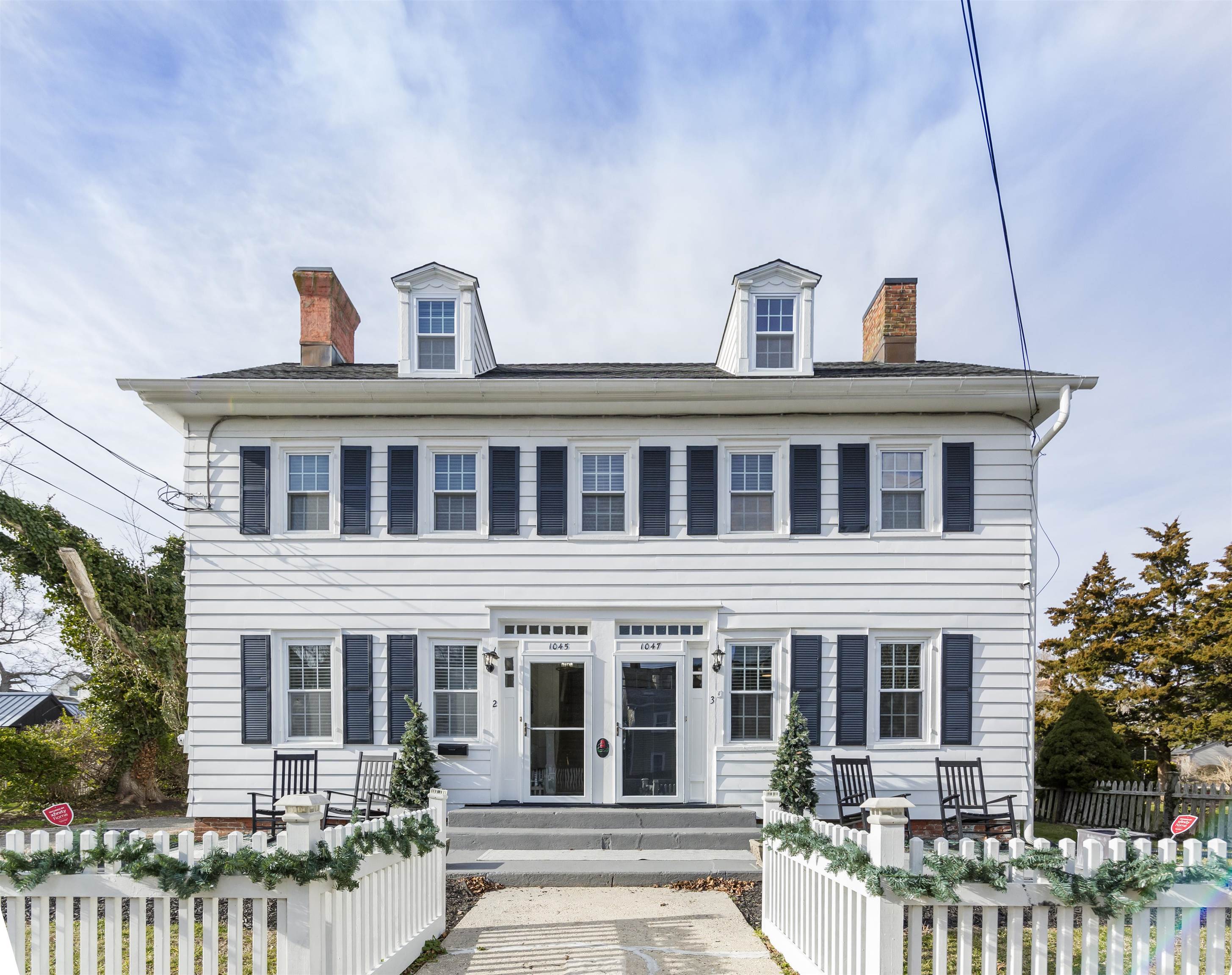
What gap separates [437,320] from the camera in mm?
9883

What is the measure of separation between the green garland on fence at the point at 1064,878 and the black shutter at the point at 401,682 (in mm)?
6544

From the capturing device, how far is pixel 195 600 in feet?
30.7

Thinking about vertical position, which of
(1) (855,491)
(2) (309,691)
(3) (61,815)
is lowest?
(2) (309,691)

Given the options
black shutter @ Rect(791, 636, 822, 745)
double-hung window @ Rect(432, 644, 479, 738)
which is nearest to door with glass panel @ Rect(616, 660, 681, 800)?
black shutter @ Rect(791, 636, 822, 745)

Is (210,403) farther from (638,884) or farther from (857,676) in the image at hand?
(857,676)

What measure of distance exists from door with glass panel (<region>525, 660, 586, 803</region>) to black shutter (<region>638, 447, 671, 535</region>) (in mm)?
2006

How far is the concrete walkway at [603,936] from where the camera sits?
17.1ft

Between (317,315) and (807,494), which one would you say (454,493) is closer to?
(317,315)

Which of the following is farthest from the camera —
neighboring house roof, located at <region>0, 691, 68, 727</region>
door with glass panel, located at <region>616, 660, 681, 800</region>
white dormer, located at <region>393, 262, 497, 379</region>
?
neighboring house roof, located at <region>0, 691, 68, 727</region>

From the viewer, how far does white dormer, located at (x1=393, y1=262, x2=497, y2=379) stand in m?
9.75

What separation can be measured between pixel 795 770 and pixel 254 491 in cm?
763

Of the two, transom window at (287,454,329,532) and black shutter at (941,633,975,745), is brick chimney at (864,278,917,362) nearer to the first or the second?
black shutter at (941,633,975,745)

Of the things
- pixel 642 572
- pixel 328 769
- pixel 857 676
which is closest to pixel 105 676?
pixel 328 769

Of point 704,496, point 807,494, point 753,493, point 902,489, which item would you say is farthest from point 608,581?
point 902,489
